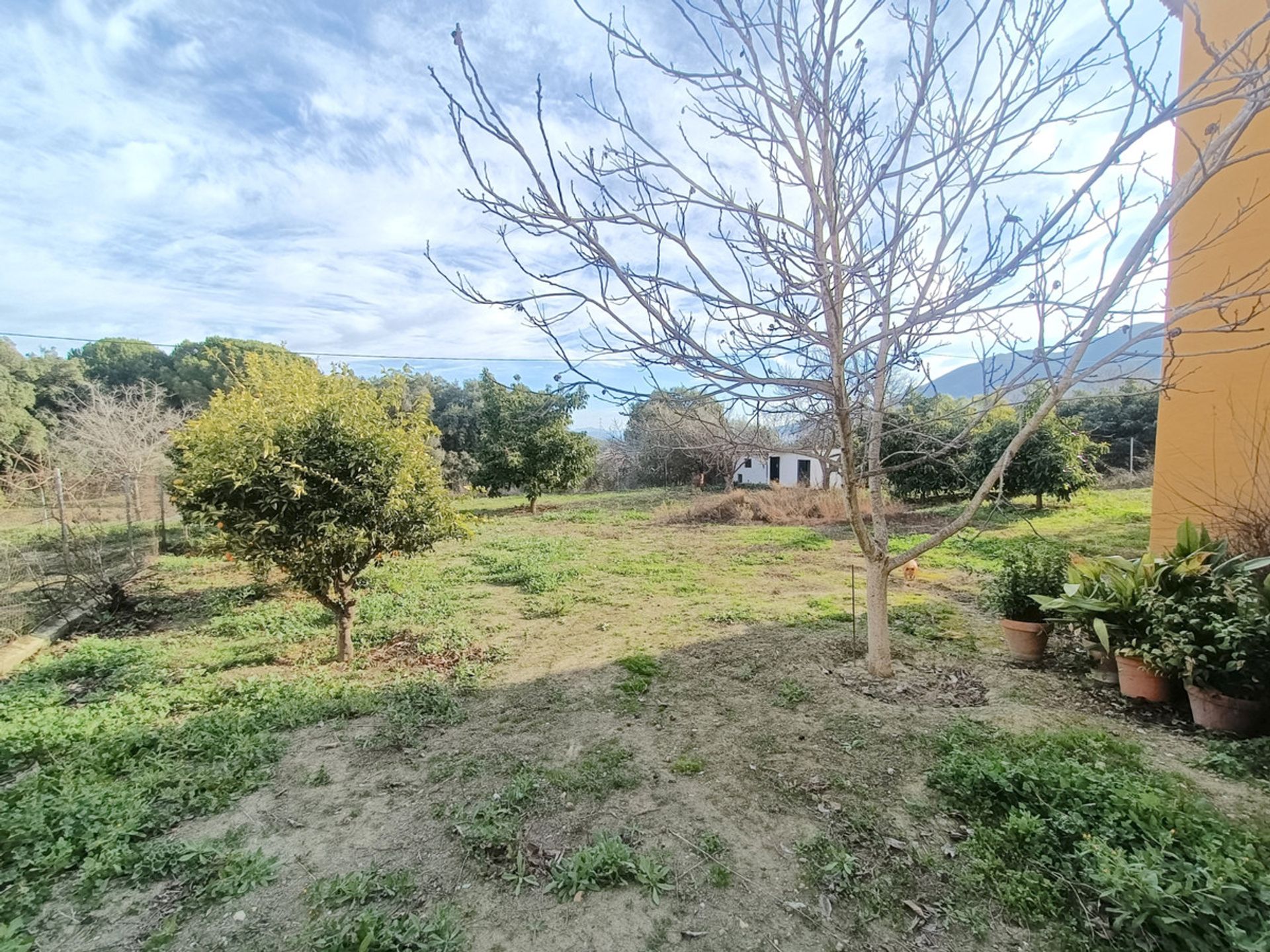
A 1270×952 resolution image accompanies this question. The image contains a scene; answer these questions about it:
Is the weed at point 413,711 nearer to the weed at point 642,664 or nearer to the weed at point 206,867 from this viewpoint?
the weed at point 206,867

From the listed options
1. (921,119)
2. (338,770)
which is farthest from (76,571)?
(921,119)

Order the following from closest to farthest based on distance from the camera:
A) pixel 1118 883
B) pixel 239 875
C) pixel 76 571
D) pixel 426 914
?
pixel 1118 883 < pixel 426 914 < pixel 239 875 < pixel 76 571

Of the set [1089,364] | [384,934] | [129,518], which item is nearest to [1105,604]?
[1089,364]

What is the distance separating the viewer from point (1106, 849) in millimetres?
1828

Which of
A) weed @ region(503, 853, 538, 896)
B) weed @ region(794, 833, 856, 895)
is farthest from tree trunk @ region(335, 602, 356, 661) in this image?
weed @ region(794, 833, 856, 895)

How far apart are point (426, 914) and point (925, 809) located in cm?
215

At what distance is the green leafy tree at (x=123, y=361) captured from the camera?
947 inches

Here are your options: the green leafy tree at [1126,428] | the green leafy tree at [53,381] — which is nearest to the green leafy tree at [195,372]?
the green leafy tree at [53,381]

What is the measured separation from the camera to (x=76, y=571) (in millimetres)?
6137

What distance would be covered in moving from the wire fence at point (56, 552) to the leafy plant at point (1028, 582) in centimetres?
884

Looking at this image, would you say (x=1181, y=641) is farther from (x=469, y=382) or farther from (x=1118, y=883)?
(x=469, y=382)

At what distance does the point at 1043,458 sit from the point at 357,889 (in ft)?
44.8

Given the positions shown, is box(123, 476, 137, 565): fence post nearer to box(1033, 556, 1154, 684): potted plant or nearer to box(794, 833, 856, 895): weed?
box(794, 833, 856, 895): weed

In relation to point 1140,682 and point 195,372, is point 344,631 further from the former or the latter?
point 195,372
